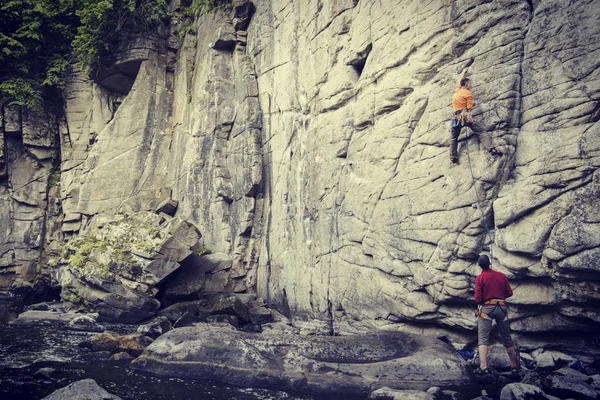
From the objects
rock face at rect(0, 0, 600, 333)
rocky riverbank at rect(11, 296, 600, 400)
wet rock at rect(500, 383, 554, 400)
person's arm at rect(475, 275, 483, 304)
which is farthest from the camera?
rock face at rect(0, 0, 600, 333)

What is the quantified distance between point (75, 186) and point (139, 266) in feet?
39.8

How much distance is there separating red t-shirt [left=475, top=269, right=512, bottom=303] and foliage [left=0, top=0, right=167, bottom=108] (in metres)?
26.0

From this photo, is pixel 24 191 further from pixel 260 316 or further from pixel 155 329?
pixel 260 316

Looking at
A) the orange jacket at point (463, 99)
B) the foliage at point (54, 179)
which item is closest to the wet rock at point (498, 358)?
the orange jacket at point (463, 99)

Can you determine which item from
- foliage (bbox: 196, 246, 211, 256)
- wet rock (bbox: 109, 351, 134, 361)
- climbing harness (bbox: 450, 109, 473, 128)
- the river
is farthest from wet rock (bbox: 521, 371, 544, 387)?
foliage (bbox: 196, 246, 211, 256)

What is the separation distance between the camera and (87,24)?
2845cm

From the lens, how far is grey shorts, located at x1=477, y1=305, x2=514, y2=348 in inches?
434

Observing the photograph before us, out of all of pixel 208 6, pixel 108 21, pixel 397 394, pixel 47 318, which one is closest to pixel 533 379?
pixel 397 394

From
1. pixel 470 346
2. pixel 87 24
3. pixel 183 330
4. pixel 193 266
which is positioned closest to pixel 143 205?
pixel 193 266

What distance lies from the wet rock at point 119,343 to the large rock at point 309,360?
1.62 metres

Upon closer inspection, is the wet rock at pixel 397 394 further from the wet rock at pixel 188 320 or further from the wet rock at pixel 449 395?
the wet rock at pixel 188 320

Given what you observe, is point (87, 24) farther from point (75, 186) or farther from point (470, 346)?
point (470, 346)

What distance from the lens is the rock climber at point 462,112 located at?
12555 mm

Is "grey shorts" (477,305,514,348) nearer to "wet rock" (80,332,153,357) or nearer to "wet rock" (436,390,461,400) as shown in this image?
"wet rock" (436,390,461,400)
